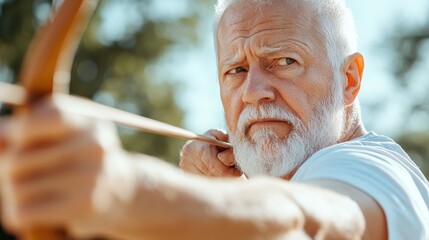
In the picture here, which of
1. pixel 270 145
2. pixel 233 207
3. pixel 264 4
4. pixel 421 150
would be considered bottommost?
pixel 421 150

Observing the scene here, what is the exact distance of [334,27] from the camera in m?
2.96

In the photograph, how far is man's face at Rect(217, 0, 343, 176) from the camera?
2.78 m

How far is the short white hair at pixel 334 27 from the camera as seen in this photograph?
2926 mm

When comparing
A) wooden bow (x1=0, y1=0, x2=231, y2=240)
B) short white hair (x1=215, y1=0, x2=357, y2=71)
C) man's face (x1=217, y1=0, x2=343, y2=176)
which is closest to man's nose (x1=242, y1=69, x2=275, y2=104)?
man's face (x1=217, y1=0, x2=343, y2=176)

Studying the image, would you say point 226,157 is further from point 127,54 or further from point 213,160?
point 127,54

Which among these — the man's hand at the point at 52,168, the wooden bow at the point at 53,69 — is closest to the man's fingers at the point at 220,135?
the wooden bow at the point at 53,69

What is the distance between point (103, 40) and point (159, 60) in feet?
4.38

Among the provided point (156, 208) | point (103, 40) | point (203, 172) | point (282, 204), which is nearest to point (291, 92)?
point (203, 172)

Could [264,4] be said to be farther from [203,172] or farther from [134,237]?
[134,237]

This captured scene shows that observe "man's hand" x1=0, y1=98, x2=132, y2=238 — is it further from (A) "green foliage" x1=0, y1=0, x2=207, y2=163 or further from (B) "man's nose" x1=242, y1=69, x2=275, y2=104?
(A) "green foliage" x1=0, y1=0, x2=207, y2=163

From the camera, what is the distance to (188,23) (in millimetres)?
18953

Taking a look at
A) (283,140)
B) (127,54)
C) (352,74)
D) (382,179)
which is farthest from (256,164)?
(127,54)

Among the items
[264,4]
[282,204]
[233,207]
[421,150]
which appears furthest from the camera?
[421,150]

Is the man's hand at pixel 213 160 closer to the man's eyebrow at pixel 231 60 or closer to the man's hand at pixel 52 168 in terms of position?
the man's eyebrow at pixel 231 60
